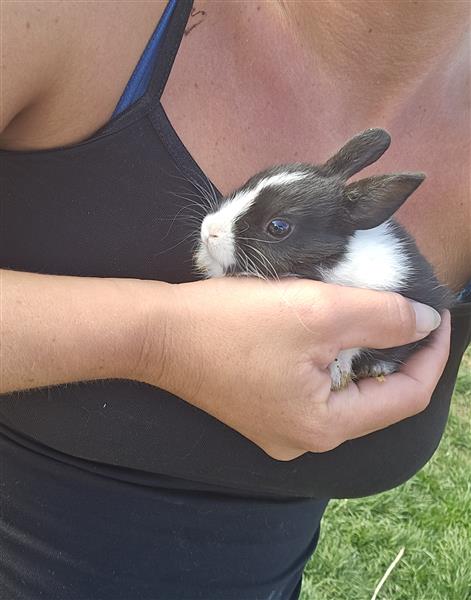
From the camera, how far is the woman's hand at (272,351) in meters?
1.18

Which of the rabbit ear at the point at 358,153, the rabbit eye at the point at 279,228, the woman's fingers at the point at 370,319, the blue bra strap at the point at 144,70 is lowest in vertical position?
the woman's fingers at the point at 370,319

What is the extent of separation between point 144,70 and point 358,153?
0.42m

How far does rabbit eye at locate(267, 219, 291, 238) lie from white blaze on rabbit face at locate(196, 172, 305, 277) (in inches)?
2.4

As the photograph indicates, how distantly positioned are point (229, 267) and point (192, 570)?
57cm

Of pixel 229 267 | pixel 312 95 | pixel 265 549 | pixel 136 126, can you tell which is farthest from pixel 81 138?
pixel 265 549

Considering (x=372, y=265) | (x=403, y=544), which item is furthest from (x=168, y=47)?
(x=403, y=544)

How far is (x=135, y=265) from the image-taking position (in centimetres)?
129

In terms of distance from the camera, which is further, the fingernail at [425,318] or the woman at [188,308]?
the fingernail at [425,318]

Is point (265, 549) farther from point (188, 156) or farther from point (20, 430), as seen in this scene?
point (188, 156)

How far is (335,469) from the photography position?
1418 mm

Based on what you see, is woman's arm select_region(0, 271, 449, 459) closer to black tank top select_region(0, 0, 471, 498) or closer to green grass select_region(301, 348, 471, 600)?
black tank top select_region(0, 0, 471, 498)

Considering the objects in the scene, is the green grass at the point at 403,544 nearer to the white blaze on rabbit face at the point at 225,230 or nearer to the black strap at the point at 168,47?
the white blaze on rabbit face at the point at 225,230

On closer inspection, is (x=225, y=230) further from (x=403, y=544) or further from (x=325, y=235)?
(x=403, y=544)

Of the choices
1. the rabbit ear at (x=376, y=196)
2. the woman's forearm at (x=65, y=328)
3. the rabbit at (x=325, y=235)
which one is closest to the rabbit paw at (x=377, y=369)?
the rabbit at (x=325, y=235)
